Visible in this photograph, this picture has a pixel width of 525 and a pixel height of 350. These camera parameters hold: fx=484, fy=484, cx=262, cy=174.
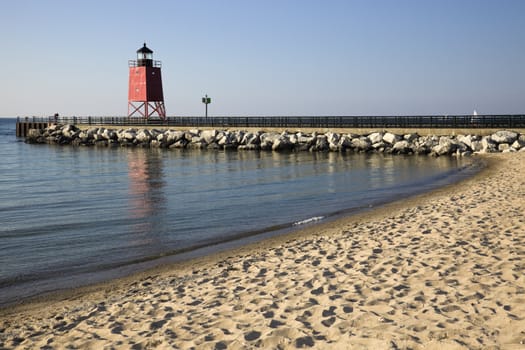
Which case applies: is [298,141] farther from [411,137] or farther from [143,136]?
[143,136]

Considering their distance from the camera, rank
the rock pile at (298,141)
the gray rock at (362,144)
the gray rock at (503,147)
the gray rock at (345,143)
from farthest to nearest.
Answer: the gray rock at (345,143) → the gray rock at (362,144) → the rock pile at (298,141) → the gray rock at (503,147)

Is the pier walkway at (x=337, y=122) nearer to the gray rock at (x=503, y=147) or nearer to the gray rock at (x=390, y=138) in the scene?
the gray rock at (x=390, y=138)

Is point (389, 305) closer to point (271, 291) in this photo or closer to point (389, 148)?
point (271, 291)

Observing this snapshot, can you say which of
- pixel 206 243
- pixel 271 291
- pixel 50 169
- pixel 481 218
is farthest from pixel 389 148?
pixel 271 291

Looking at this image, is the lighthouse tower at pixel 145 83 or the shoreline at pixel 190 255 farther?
the lighthouse tower at pixel 145 83

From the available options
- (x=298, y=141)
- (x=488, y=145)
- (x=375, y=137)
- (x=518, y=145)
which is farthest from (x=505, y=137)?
(x=298, y=141)

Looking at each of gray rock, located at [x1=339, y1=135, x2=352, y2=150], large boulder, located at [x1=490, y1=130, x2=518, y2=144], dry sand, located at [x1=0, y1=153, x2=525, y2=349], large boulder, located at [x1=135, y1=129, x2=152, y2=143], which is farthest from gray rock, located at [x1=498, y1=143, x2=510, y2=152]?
large boulder, located at [x1=135, y1=129, x2=152, y2=143]

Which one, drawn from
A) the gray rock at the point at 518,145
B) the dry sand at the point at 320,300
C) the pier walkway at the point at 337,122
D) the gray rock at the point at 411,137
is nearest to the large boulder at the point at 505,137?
the gray rock at the point at 518,145

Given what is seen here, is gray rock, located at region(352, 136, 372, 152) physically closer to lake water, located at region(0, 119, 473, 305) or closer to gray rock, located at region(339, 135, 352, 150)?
gray rock, located at region(339, 135, 352, 150)

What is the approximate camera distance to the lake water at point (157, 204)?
9610mm

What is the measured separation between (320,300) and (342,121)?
117 feet

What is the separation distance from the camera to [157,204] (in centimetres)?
1612

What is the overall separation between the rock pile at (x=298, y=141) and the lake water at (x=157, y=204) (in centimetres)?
386

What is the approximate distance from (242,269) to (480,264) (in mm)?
3845
